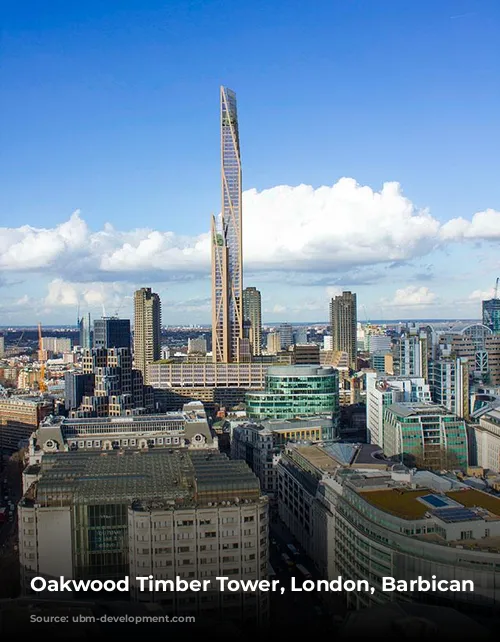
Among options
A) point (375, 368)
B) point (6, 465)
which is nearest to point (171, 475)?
point (6, 465)

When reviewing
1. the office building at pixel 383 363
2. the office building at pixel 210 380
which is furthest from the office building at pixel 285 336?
the office building at pixel 210 380

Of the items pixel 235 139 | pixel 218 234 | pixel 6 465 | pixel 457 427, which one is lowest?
pixel 6 465

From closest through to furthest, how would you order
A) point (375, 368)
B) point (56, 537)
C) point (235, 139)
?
point (56, 537), point (235, 139), point (375, 368)

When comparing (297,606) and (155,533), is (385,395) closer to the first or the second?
(297,606)

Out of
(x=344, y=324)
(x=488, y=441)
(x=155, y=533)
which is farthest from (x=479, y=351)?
(x=155, y=533)

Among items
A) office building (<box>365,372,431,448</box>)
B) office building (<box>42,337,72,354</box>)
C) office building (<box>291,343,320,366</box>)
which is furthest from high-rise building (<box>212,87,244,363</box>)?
Result: office building (<box>42,337,72,354</box>)

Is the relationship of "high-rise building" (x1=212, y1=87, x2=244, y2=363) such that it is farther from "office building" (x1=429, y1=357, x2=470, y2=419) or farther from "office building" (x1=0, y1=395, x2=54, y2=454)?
"office building" (x1=429, y1=357, x2=470, y2=419)

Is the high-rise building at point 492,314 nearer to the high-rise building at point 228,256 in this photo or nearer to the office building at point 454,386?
the high-rise building at point 228,256

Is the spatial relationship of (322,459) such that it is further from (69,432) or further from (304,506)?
(69,432)
